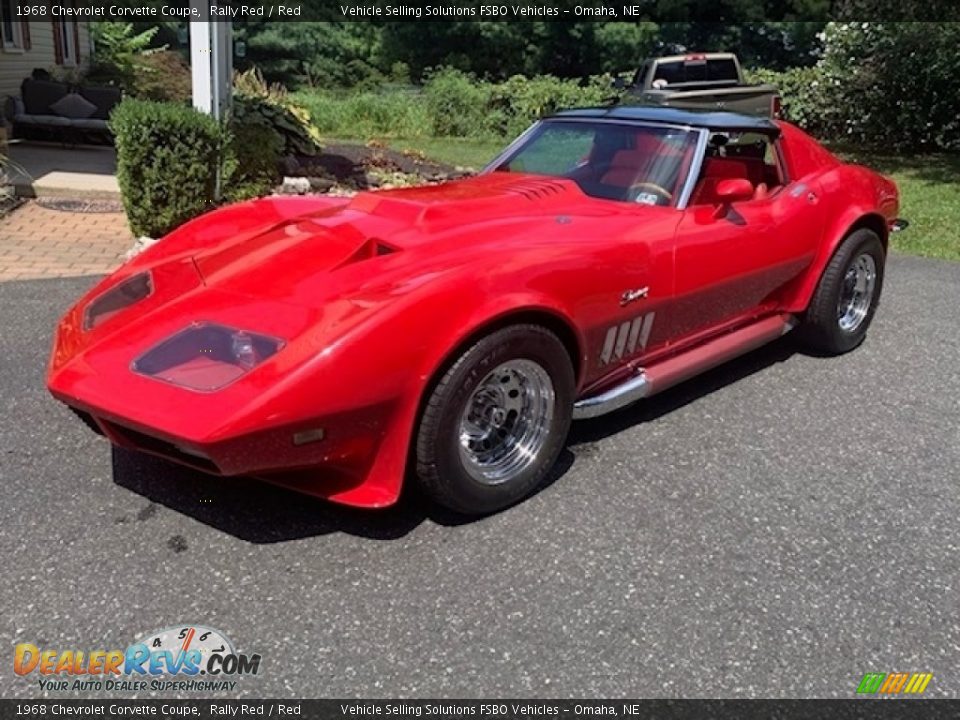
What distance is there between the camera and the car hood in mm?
A: 2949

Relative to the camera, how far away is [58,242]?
281 inches

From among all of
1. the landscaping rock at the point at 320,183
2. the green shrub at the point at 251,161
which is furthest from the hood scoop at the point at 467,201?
the landscaping rock at the point at 320,183

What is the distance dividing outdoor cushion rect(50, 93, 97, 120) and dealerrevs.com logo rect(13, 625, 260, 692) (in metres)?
12.8

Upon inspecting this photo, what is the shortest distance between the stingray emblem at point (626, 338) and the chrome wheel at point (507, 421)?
37 centimetres

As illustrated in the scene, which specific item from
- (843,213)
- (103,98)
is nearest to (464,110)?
(103,98)

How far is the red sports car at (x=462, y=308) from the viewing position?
103 inches

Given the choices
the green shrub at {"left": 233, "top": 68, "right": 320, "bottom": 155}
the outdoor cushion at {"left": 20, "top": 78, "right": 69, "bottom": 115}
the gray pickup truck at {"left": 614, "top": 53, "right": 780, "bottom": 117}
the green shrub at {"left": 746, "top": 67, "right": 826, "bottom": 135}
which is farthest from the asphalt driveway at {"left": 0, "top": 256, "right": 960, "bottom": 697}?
the green shrub at {"left": 746, "top": 67, "right": 826, "bottom": 135}

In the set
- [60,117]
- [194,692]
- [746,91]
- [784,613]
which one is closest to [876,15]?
[746,91]

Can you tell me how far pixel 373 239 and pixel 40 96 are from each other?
42.7 ft

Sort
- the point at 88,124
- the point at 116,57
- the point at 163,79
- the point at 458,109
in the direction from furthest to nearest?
the point at 163,79, the point at 116,57, the point at 458,109, the point at 88,124

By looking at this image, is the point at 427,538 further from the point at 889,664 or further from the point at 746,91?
the point at 746,91

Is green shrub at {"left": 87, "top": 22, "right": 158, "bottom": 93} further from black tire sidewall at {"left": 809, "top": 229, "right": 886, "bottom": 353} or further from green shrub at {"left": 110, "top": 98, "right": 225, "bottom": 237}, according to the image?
black tire sidewall at {"left": 809, "top": 229, "right": 886, "bottom": 353}

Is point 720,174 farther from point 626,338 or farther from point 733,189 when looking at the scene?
point 626,338

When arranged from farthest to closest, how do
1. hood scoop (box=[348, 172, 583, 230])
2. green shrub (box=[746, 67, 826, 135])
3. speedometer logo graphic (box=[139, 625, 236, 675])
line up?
green shrub (box=[746, 67, 826, 135]) → hood scoop (box=[348, 172, 583, 230]) → speedometer logo graphic (box=[139, 625, 236, 675])
